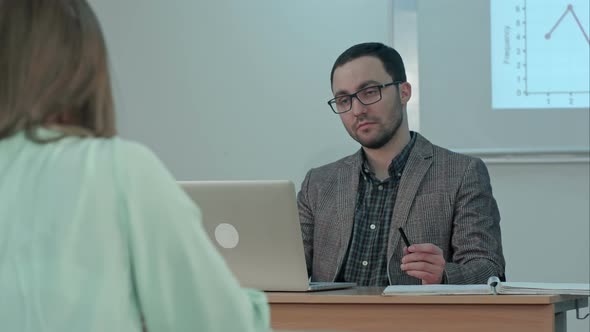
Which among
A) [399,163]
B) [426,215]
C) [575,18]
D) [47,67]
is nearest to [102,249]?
[47,67]

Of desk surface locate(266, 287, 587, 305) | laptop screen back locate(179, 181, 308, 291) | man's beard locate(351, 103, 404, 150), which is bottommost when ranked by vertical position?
desk surface locate(266, 287, 587, 305)

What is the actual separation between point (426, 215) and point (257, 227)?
79cm

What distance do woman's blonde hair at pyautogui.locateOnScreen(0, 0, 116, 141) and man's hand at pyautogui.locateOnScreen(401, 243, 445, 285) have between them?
136cm

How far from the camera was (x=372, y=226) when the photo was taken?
104 inches

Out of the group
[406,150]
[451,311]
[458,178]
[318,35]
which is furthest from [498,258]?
[318,35]

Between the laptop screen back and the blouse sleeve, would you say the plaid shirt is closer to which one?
the laptop screen back

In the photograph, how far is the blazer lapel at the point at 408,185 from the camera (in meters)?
2.55

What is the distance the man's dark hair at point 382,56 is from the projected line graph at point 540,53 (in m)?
0.51

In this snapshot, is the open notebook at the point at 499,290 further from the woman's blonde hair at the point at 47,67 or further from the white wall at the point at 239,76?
the white wall at the point at 239,76

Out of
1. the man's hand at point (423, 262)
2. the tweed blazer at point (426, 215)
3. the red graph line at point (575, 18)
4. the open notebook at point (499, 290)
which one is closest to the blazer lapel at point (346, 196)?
the tweed blazer at point (426, 215)

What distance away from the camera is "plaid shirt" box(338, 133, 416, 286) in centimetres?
259

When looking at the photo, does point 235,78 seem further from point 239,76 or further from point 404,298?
point 404,298

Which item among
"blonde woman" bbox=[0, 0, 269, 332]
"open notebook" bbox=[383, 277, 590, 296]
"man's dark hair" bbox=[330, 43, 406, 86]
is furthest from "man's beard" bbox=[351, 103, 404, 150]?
"blonde woman" bbox=[0, 0, 269, 332]

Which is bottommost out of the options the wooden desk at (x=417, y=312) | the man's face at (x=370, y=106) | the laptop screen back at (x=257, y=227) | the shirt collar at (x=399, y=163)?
the wooden desk at (x=417, y=312)
